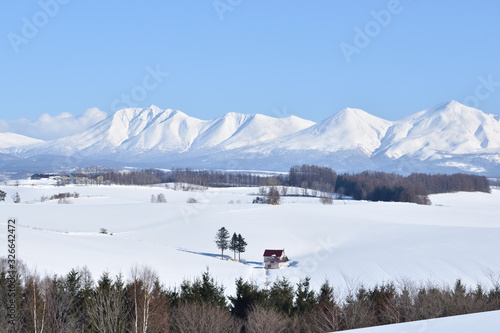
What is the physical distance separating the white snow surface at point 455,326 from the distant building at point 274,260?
90.9ft

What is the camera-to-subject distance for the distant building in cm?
4072

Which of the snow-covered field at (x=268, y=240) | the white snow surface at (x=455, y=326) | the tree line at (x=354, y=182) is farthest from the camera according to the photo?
the tree line at (x=354, y=182)

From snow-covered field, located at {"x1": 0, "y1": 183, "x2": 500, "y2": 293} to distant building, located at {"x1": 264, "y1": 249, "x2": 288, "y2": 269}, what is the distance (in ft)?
2.29

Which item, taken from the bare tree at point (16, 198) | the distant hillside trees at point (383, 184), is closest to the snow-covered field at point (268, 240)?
the bare tree at point (16, 198)

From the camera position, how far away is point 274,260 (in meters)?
41.2

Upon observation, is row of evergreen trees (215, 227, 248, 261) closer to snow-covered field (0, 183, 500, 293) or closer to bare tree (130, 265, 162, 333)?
snow-covered field (0, 183, 500, 293)

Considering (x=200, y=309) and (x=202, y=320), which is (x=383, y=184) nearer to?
(x=200, y=309)

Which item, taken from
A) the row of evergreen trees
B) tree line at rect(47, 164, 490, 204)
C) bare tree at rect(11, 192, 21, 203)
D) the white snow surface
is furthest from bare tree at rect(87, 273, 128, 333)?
tree line at rect(47, 164, 490, 204)

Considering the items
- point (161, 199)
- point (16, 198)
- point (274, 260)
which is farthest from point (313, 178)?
point (274, 260)

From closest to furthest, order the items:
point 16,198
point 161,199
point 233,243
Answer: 1. point 233,243
2. point 16,198
3. point 161,199

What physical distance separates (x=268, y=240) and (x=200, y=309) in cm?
3408

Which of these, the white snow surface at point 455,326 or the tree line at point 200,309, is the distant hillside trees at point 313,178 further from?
the white snow surface at point 455,326

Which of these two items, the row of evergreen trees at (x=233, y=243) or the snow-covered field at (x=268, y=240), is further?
the row of evergreen trees at (x=233, y=243)

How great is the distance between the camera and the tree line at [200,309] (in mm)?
17141
